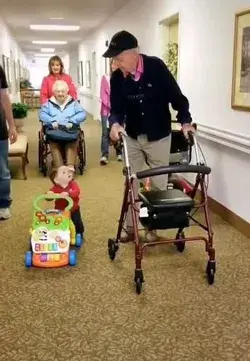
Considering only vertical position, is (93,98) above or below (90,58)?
below

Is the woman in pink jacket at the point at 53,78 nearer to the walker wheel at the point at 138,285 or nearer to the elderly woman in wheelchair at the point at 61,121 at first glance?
the elderly woman in wheelchair at the point at 61,121

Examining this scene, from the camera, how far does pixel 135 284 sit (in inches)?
101

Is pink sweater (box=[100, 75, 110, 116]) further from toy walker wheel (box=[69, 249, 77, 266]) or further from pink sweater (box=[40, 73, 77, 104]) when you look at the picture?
toy walker wheel (box=[69, 249, 77, 266])

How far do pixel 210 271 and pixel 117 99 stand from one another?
1249mm

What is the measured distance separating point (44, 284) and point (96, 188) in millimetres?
2366

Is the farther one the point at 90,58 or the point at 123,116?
the point at 90,58

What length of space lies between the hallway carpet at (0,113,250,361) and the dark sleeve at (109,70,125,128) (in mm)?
946

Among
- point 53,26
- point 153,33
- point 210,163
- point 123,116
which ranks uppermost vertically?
point 53,26

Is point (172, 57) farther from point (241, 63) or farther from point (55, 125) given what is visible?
point (241, 63)

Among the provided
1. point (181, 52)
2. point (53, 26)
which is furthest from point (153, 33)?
point (53, 26)

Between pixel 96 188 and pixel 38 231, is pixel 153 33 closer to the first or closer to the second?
pixel 96 188

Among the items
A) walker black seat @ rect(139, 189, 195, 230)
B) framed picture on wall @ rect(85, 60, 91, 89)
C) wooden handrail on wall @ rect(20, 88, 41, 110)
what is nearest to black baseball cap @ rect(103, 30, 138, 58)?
walker black seat @ rect(139, 189, 195, 230)

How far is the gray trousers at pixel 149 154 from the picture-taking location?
2.91 m

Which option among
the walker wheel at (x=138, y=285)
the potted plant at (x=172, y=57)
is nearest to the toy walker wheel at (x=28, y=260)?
the walker wheel at (x=138, y=285)
